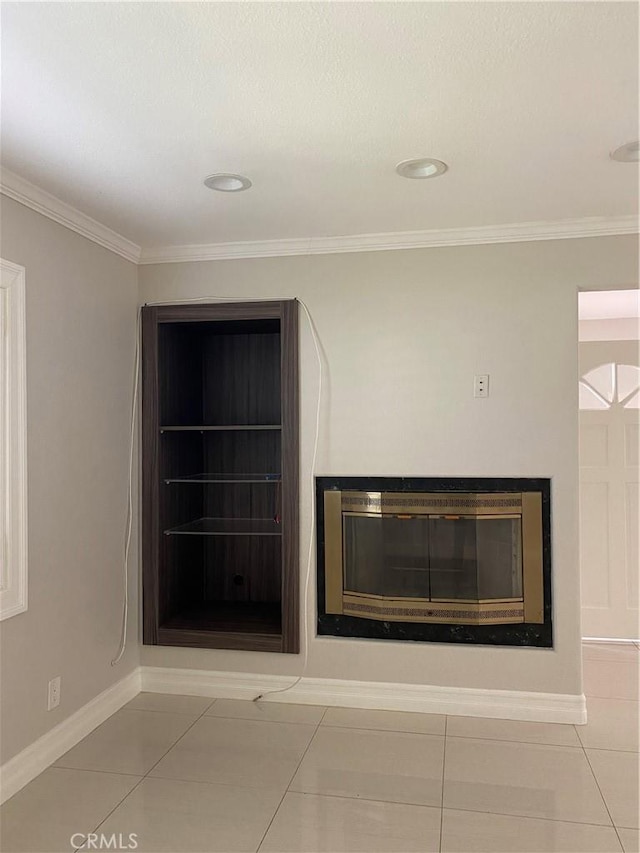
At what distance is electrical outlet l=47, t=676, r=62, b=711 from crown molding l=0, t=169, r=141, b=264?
6.37ft

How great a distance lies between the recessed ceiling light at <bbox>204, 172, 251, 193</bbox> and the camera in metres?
2.53

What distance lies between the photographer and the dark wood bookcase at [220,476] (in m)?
3.38

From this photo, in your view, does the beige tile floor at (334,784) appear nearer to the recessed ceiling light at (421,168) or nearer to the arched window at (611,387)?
the arched window at (611,387)

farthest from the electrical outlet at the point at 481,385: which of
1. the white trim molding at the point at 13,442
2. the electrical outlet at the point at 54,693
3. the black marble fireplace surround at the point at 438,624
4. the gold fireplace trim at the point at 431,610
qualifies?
the electrical outlet at the point at 54,693

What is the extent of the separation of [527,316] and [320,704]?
216 centimetres

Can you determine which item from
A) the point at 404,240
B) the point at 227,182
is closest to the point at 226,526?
the point at 404,240

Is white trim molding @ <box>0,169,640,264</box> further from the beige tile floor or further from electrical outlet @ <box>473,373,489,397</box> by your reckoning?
the beige tile floor

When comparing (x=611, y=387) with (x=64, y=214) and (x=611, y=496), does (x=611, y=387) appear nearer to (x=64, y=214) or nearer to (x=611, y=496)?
(x=611, y=496)

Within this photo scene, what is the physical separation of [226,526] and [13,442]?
155cm

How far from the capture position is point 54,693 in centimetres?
279

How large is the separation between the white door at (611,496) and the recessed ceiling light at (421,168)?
2.50 metres

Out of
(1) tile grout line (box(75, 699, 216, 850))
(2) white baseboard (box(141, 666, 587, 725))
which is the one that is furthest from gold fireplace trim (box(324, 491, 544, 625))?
(1) tile grout line (box(75, 699, 216, 850))

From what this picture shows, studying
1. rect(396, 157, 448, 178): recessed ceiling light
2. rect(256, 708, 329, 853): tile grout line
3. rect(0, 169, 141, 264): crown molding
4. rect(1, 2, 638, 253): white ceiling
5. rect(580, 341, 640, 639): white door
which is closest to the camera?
rect(1, 2, 638, 253): white ceiling

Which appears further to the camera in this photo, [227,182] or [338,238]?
[338,238]
